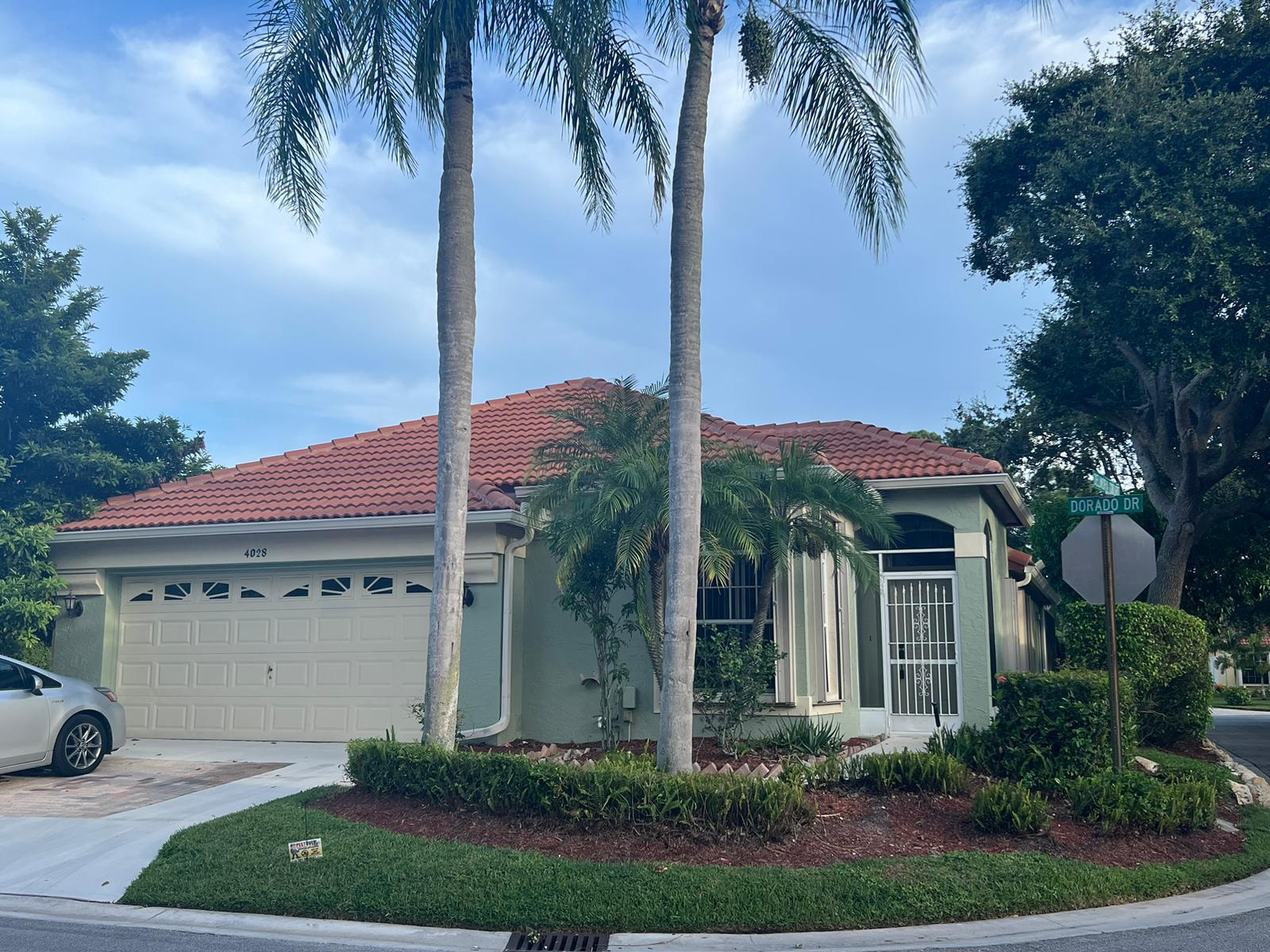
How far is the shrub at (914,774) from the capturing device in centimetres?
873

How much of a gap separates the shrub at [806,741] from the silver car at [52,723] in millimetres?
7053

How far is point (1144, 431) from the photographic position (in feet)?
63.9

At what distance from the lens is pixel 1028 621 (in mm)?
23641

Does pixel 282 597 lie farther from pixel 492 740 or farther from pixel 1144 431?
pixel 1144 431

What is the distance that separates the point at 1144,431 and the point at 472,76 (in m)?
14.6

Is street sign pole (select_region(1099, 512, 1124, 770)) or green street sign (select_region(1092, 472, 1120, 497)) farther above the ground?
green street sign (select_region(1092, 472, 1120, 497))

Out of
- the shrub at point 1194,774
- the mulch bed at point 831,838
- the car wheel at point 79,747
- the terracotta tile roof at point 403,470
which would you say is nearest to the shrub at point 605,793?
the mulch bed at point 831,838

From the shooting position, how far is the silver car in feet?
34.4

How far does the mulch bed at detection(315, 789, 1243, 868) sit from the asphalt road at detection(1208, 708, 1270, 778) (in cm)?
723

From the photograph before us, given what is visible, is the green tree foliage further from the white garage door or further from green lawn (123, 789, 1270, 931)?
green lawn (123, 789, 1270, 931)

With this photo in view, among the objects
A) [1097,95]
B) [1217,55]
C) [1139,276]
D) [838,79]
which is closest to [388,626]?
[838,79]

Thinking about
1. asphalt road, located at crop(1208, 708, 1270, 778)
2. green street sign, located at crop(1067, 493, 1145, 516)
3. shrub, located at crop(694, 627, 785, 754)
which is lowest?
asphalt road, located at crop(1208, 708, 1270, 778)

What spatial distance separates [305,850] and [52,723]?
5047 mm

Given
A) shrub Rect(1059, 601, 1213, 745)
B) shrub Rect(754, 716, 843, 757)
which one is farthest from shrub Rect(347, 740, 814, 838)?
shrub Rect(1059, 601, 1213, 745)
